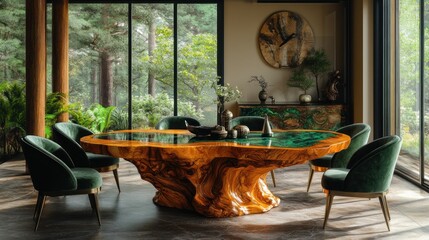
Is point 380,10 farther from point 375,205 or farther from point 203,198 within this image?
point 203,198

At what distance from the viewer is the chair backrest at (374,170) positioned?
4340mm

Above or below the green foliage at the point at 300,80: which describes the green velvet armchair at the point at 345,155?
below

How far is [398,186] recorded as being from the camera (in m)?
6.39

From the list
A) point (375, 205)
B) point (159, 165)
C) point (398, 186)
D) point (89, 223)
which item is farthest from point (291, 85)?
point (89, 223)

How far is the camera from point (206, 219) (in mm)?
4855

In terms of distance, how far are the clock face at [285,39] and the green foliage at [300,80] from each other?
138mm

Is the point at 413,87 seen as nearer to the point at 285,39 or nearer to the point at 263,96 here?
the point at 263,96

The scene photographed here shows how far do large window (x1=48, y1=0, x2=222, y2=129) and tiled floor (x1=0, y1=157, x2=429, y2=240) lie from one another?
3293 mm

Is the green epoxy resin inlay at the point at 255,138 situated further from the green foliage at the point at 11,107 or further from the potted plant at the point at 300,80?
the potted plant at the point at 300,80

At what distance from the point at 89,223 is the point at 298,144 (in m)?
1.95

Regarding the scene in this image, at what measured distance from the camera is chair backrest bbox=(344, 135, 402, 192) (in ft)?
14.2

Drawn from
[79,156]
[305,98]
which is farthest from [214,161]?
[305,98]

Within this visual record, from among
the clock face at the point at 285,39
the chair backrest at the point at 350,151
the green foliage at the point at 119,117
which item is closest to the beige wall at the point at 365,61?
the clock face at the point at 285,39

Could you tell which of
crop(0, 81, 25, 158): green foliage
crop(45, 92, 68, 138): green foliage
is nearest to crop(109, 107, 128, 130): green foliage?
crop(45, 92, 68, 138): green foliage
